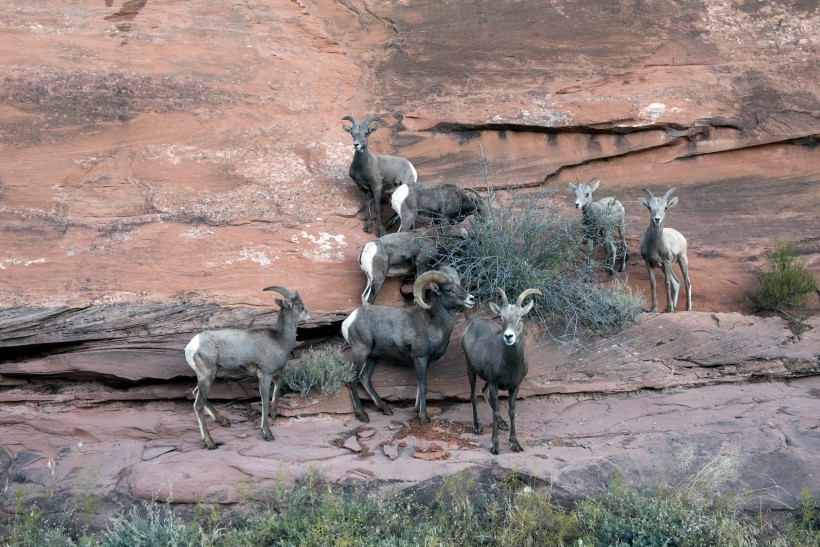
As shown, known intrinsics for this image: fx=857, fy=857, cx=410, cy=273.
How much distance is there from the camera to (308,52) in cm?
1395

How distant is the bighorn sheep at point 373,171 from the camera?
11.6 meters

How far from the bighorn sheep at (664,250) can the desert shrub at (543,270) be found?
506 millimetres

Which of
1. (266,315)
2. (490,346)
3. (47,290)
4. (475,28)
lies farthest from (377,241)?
(475,28)

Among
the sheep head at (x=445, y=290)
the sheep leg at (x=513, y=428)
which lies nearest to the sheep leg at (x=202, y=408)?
Answer: the sheep head at (x=445, y=290)

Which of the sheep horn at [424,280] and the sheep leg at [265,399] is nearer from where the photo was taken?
the sheep leg at [265,399]

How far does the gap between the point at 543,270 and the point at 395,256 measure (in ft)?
6.26

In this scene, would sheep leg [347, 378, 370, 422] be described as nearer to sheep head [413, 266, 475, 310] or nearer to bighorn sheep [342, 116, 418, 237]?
sheep head [413, 266, 475, 310]

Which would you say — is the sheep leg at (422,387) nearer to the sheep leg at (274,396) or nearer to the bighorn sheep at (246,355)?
the bighorn sheep at (246,355)

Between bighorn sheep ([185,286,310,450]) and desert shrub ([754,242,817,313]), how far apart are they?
20.7 feet

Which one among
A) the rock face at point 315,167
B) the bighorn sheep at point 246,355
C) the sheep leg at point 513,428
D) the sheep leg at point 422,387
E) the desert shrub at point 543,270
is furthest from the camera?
the desert shrub at point 543,270

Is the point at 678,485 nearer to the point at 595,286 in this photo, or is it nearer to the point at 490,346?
the point at 490,346

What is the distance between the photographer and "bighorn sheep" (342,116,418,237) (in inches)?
456

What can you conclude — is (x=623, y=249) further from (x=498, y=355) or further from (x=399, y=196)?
(x=498, y=355)

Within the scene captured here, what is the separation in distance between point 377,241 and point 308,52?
455 centimetres
